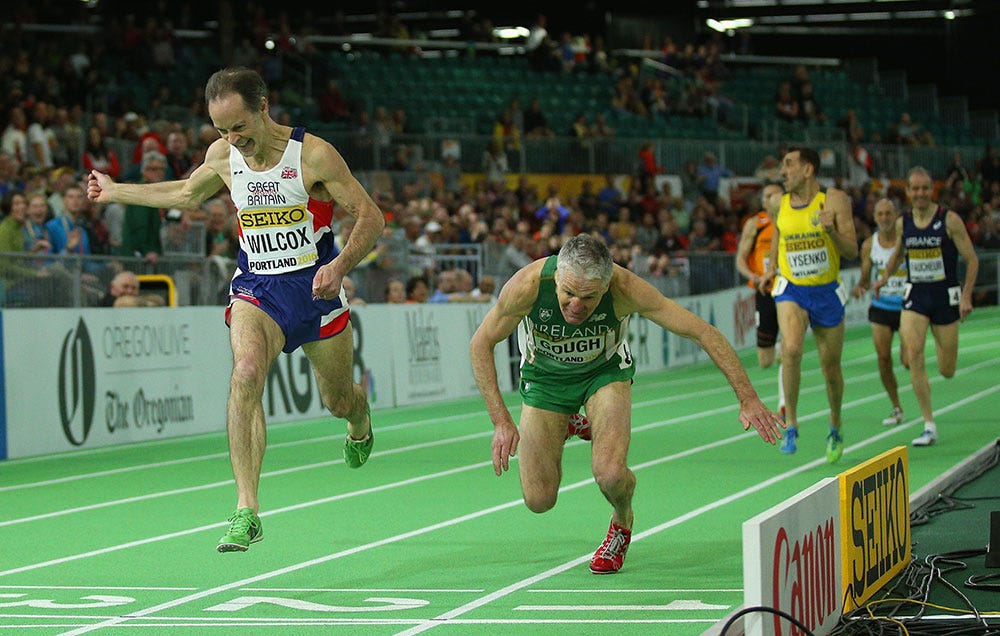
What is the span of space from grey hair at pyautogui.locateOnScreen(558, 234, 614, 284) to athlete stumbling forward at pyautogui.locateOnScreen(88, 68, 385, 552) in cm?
132

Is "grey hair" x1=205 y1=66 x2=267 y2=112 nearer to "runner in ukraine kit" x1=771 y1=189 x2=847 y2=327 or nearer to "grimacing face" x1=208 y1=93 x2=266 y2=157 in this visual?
"grimacing face" x1=208 y1=93 x2=266 y2=157

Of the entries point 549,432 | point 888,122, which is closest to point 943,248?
point 549,432

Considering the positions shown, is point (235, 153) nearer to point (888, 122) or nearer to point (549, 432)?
point (549, 432)

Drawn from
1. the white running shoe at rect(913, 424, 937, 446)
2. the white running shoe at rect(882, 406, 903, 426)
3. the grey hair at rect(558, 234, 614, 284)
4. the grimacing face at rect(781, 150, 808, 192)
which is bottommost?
the white running shoe at rect(882, 406, 903, 426)

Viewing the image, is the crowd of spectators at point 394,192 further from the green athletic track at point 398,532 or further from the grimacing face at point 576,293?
the grimacing face at point 576,293

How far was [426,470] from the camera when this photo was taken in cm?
1291

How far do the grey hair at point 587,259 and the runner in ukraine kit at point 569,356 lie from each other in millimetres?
511

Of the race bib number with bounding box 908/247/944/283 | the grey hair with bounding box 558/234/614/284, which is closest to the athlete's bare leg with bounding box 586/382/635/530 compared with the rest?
the grey hair with bounding box 558/234/614/284

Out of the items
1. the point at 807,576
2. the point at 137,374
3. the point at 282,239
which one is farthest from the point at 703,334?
the point at 137,374

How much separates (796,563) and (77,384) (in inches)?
399

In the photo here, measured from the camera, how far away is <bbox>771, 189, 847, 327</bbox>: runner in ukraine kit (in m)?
12.5

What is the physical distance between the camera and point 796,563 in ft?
17.8

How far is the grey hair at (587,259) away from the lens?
6941 mm

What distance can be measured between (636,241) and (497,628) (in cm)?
2241
